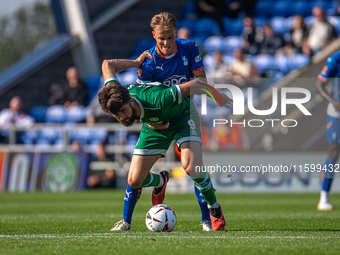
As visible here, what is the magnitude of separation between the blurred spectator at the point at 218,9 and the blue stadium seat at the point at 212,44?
1.86 feet

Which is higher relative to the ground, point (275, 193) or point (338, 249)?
point (338, 249)

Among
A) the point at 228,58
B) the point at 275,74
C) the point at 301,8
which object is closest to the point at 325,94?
the point at 275,74

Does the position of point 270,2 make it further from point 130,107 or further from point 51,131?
point 130,107

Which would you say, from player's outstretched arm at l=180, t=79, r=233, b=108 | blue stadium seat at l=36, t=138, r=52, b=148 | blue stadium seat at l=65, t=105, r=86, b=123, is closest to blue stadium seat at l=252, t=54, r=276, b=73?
blue stadium seat at l=65, t=105, r=86, b=123

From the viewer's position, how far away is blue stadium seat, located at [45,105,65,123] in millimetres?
15902

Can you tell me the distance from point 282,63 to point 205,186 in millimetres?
10145

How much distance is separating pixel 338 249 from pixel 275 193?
8047 mm

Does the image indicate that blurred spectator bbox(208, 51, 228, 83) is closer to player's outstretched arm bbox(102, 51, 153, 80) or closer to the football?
player's outstretched arm bbox(102, 51, 153, 80)

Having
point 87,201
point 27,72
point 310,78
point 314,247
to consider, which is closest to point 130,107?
point 314,247

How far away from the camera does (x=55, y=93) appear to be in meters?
16.6

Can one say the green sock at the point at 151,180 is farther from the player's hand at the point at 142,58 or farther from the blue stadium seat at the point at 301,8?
the blue stadium seat at the point at 301,8

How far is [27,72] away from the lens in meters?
17.4

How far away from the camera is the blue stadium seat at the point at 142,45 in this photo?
1841 centimetres

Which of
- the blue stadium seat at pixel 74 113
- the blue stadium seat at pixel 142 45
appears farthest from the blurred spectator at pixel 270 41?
the blue stadium seat at pixel 74 113
